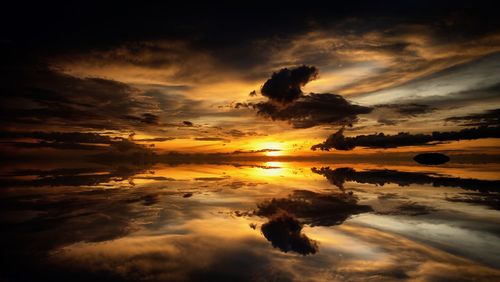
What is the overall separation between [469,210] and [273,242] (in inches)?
454

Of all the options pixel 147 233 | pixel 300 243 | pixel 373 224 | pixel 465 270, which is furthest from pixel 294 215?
pixel 465 270

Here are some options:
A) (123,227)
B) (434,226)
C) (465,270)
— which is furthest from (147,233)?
(434,226)

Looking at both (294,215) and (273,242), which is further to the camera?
(294,215)

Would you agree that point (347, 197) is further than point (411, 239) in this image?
Yes

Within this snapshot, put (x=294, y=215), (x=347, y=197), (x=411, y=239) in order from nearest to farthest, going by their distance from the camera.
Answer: (x=411, y=239) → (x=294, y=215) → (x=347, y=197)

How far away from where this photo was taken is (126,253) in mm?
9141

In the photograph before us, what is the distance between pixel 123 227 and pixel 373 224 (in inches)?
368

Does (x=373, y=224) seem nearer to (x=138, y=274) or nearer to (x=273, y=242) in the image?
(x=273, y=242)

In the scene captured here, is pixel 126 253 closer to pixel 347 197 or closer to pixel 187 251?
pixel 187 251

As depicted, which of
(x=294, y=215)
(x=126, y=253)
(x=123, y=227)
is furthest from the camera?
(x=294, y=215)

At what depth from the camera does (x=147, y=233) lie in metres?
11.4

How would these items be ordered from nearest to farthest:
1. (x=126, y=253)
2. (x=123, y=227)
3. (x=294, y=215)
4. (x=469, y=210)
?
(x=126, y=253) → (x=123, y=227) → (x=294, y=215) → (x=469, y=210)

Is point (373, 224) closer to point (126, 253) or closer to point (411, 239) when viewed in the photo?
point (411, 239)

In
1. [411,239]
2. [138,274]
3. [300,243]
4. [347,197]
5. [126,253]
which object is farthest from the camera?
[347,197]
